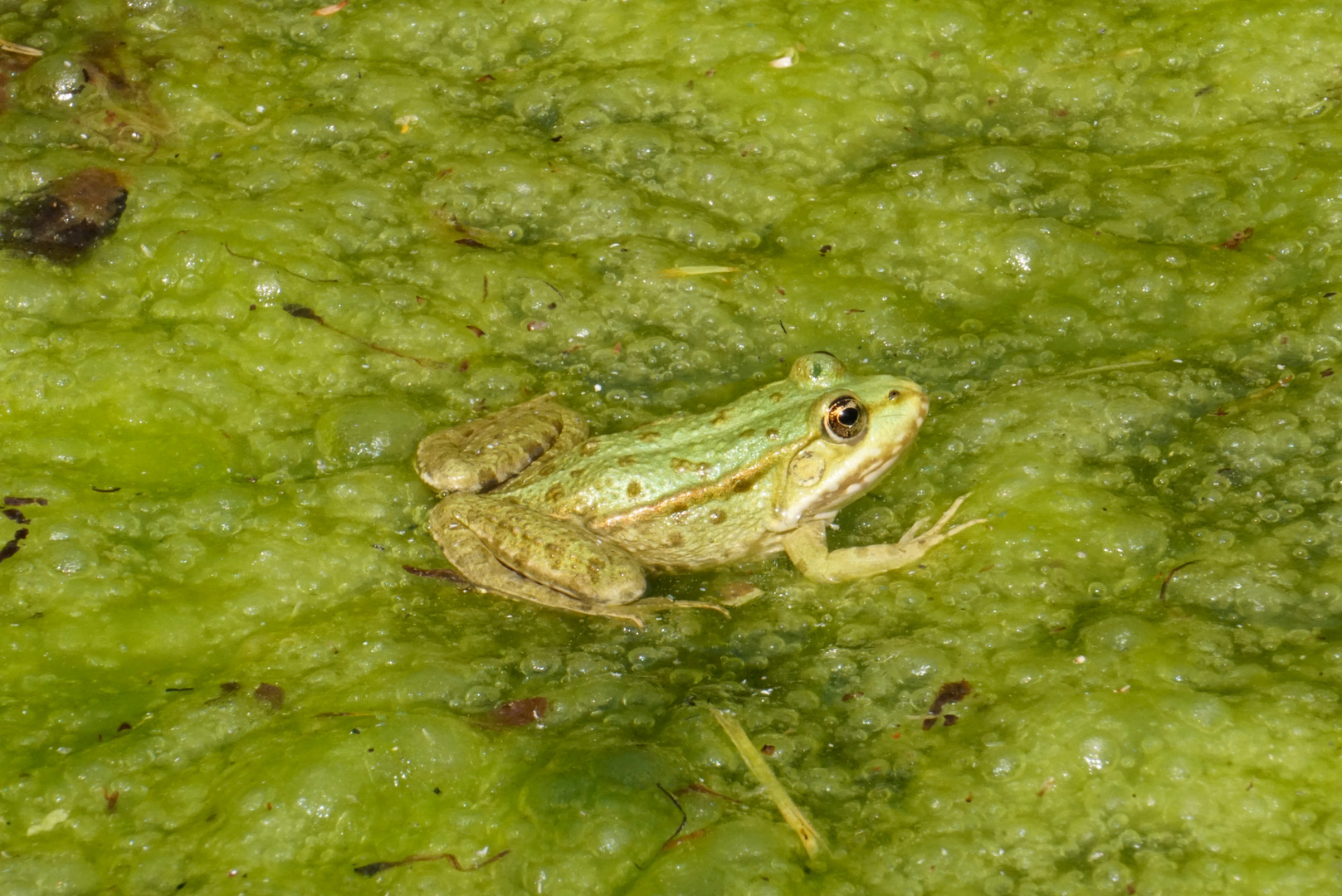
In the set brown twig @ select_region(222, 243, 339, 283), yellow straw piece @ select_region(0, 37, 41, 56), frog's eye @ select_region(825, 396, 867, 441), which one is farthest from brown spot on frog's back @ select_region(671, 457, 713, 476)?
yellow straw piece @ select_region(0, 37, 41, 56)

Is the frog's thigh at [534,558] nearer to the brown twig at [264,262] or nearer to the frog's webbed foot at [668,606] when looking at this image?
the frog's webbed foot at [668,606]

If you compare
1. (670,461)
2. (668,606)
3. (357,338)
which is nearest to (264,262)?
(357,338)

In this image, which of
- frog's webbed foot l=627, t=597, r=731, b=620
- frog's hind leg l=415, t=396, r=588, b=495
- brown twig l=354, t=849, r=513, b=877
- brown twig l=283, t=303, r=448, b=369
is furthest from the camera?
brown twig l=283, t=303, r=448, b=369

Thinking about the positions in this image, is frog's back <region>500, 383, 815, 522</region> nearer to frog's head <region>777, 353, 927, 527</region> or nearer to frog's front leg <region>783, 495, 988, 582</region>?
frog's head <region>777, 353, 927, 527</region>

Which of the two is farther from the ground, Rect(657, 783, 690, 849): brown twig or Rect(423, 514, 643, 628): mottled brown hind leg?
Rect(423, 514, 643, 628): mottled brown hind leg

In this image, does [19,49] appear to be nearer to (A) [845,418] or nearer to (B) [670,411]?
(B) [670,411]

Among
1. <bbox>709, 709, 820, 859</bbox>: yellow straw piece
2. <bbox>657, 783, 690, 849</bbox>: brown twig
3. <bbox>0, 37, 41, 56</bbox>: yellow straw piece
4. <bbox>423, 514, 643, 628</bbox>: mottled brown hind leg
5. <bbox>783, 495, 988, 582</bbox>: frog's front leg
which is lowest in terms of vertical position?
<bbox>709, 709, 820, 859</bbox>: yellow straw piece

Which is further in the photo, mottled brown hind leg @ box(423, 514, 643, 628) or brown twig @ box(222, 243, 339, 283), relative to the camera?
brown twig @ box(222, 243, 339, 283)

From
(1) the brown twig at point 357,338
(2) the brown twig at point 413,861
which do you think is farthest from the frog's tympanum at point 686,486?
(2) the brown twig at point 413,861
